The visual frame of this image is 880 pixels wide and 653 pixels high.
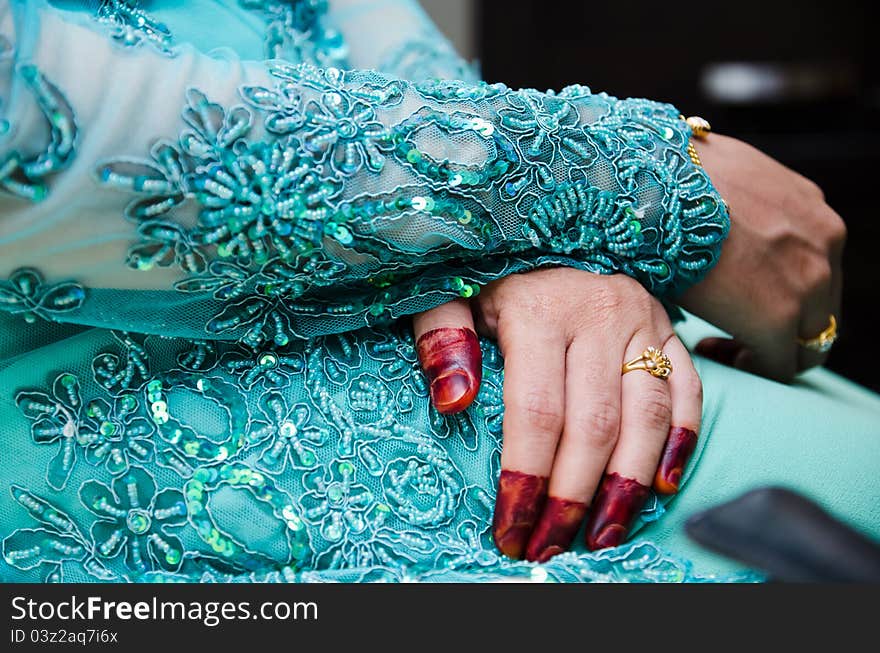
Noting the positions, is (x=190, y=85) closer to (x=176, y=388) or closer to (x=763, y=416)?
(x=176, y=388)

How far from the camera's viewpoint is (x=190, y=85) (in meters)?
0.60

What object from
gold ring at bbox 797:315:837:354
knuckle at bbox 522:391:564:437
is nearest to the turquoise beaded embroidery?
knuckle at bbox 522:391:564:437

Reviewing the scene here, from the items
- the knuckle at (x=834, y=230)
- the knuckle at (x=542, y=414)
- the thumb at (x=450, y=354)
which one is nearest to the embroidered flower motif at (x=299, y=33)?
the thumb at (x=450, y=354)

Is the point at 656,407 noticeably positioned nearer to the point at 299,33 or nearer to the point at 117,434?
the point at 117,434

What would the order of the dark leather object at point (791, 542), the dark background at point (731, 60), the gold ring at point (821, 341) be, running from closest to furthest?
the dark leather object at point (791, 542) → the gold ring at point (821, 341) → the dark background at point (731, 60)

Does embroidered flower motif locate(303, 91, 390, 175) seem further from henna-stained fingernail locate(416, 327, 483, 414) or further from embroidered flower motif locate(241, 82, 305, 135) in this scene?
henna-stained fingernail locate(416, 327, 483, 414)

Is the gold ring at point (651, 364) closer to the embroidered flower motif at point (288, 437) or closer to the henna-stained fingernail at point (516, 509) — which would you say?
the henna-stained fingernail at point (516, 509)

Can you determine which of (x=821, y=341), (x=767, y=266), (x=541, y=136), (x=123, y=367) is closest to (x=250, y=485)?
(x=123, y=367)

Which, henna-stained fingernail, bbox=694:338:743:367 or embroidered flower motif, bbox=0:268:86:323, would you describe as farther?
henna-stained fingernail, bbox=694:338:743:367

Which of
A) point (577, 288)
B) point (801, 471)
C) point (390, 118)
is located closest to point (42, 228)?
point (390, 118)

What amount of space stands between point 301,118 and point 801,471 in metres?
0.51

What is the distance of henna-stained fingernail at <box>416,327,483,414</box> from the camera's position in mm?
656

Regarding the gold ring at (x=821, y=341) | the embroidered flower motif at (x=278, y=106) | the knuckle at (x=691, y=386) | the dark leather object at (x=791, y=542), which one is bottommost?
the dark leather object at (x=791, y=542)

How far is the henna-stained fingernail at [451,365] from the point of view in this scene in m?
0.66
